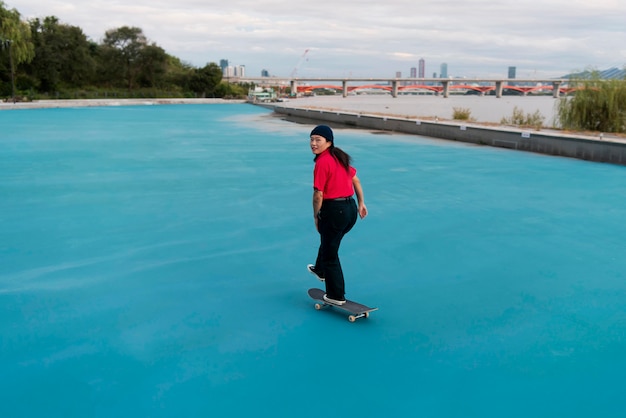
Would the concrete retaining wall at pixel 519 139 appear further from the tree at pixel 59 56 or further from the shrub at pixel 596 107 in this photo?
the tree at pixel 59 56

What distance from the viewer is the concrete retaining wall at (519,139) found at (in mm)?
13703

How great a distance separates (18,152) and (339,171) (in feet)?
44.7

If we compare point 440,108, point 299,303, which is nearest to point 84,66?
point 440,108

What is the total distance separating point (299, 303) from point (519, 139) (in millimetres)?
13308

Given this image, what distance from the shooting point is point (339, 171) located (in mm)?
4219

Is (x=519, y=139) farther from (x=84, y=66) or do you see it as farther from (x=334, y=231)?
(x=84, y=66)

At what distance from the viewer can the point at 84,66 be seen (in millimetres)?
65125

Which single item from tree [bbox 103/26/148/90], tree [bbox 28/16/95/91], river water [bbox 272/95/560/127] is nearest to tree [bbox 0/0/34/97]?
tree [bbox 28/16/95/91]

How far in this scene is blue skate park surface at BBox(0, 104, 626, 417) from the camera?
11.4 feet

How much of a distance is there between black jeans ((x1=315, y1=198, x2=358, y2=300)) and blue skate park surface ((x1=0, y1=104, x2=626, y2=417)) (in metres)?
0.33

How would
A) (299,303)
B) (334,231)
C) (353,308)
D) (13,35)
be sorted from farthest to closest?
(13,35) < (299,303) < (353,308) < (334,231)

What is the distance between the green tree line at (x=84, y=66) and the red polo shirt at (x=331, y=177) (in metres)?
51.8

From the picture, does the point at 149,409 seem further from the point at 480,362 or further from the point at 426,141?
the point at 426,141

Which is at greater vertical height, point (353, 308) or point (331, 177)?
point (331, 177)
